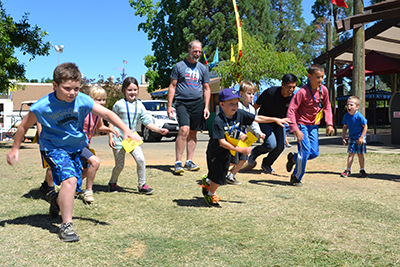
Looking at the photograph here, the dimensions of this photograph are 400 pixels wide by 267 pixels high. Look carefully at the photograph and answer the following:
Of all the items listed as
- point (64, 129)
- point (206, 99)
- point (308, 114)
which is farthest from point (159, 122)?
point (64, 129)

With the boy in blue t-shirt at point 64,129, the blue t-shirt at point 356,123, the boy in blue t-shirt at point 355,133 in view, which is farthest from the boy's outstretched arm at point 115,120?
the blue t-shirt at point 356,123

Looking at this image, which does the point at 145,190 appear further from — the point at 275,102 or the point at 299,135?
the point at 275,102

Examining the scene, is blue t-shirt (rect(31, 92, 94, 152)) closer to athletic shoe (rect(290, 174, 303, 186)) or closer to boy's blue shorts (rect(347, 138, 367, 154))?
athletic shoe (rect(290, 174, 303, 186))

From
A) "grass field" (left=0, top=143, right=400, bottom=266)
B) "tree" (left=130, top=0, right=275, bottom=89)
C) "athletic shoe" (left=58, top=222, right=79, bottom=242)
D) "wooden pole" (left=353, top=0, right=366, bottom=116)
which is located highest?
"tree" (left=130, top=0, right=275, bottom=89)

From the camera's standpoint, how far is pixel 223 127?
473 cm

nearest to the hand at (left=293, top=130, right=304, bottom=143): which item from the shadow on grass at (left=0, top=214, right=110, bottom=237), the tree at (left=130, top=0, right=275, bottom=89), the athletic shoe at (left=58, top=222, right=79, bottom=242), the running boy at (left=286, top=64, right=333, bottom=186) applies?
the running boy at (left=286, top=64, right=333, bottom=186)

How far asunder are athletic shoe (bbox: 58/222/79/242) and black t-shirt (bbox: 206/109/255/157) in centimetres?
178

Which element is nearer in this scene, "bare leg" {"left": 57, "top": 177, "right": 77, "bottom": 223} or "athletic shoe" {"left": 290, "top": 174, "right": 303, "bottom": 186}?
"bare leg" {"left": 57, "top": 177, "right": 77, "bottom": 223}

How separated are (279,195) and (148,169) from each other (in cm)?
294

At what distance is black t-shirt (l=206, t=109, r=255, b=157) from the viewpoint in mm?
4688

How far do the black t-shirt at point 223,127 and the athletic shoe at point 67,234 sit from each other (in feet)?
5.84

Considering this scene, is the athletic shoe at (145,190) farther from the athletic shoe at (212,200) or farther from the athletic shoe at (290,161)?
the athletic shoe at (290,161)

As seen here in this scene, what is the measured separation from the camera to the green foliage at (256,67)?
892 inches

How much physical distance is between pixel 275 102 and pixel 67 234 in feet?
13.9
